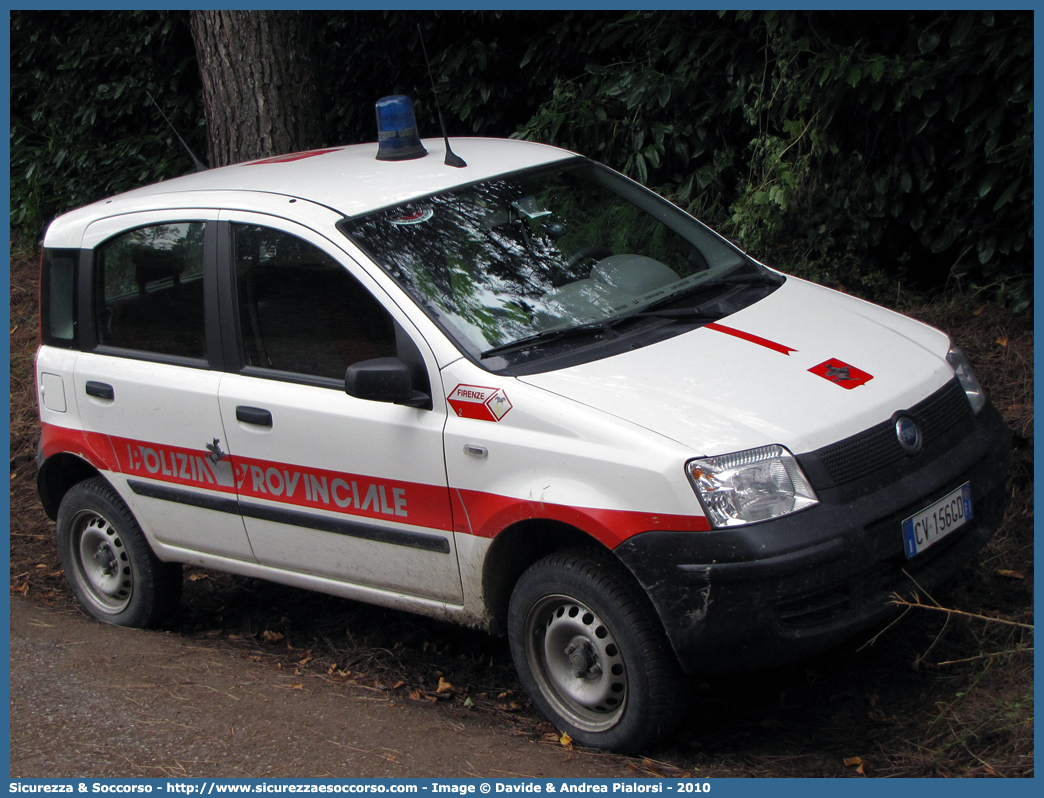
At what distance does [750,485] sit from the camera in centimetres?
323

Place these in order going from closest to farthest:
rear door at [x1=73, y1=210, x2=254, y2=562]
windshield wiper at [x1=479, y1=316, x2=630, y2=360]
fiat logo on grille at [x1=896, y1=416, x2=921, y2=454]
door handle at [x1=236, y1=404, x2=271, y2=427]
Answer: fiat logo on grille at [x1=896, y1=416, x2=921, y2=454] → windshield wiper at [x1=479, y1=316, x2=630, y2=360] → door handle at [x1=236, y1=404, x2=271, y2=427] → rear door at [x1=73, y1=210, x2=254, y2=562]

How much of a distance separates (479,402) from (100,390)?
80.5 inches

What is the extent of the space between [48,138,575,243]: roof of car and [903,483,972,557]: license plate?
7.18 ft

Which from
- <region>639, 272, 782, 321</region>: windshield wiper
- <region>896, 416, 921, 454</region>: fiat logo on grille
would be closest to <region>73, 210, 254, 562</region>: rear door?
<region>639, 272, 782, 321</region>: windshield wiper

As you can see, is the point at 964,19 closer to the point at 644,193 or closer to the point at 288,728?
the point at 644,193

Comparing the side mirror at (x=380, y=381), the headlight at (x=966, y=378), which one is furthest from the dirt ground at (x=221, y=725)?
the headlight at (x=966, y=378)

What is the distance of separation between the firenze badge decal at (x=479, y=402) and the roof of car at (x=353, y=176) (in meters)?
0.96

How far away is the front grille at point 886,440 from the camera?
10.9 feet

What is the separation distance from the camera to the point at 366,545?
4082 mm

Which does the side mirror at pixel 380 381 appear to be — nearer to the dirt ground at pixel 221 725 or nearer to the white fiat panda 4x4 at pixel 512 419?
the white fiat panda 4x4 at pixel 512 419

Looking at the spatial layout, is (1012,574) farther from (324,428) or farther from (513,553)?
(324,428)

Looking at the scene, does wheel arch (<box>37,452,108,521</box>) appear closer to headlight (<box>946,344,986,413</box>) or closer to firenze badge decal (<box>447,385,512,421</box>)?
firenze badge decal (<box>447,385,512,421</box>)

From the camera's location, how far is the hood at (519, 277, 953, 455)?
10.9 feet

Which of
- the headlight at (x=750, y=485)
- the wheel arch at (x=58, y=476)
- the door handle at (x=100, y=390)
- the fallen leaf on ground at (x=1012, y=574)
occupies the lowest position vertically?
the wheel arch at (x=58, y=476)
